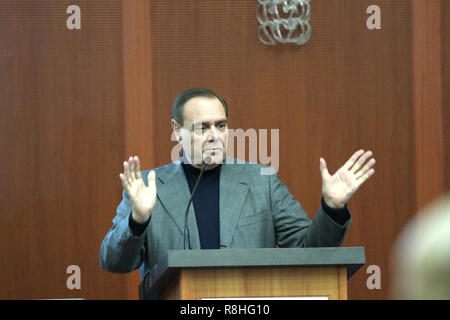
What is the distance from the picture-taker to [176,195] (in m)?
3.21

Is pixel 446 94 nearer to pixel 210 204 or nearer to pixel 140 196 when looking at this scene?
pixel 210 204

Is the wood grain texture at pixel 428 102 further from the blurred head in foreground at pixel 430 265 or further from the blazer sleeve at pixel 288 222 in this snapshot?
the blurred head in foreground at pixel 430 265

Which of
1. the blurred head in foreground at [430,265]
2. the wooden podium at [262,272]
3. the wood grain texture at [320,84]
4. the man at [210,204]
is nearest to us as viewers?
the blurred head in foreground at [430,265]

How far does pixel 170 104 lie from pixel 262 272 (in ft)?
9.12

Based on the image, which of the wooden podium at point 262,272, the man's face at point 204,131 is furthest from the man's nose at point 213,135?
the wooden podium at point 262,272

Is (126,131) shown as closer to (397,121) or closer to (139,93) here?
(139,93)

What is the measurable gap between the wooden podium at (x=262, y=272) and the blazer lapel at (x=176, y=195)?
76 cm

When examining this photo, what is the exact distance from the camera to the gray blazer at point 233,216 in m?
3.10

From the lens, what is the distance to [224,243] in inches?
121

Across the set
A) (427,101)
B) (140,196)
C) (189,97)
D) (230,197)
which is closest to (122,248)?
(140,196)

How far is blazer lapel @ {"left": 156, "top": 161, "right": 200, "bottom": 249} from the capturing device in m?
3.12

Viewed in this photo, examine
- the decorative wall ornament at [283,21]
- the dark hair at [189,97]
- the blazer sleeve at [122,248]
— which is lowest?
the blazer sleeve at [122,248]

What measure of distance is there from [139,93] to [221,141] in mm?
1843
